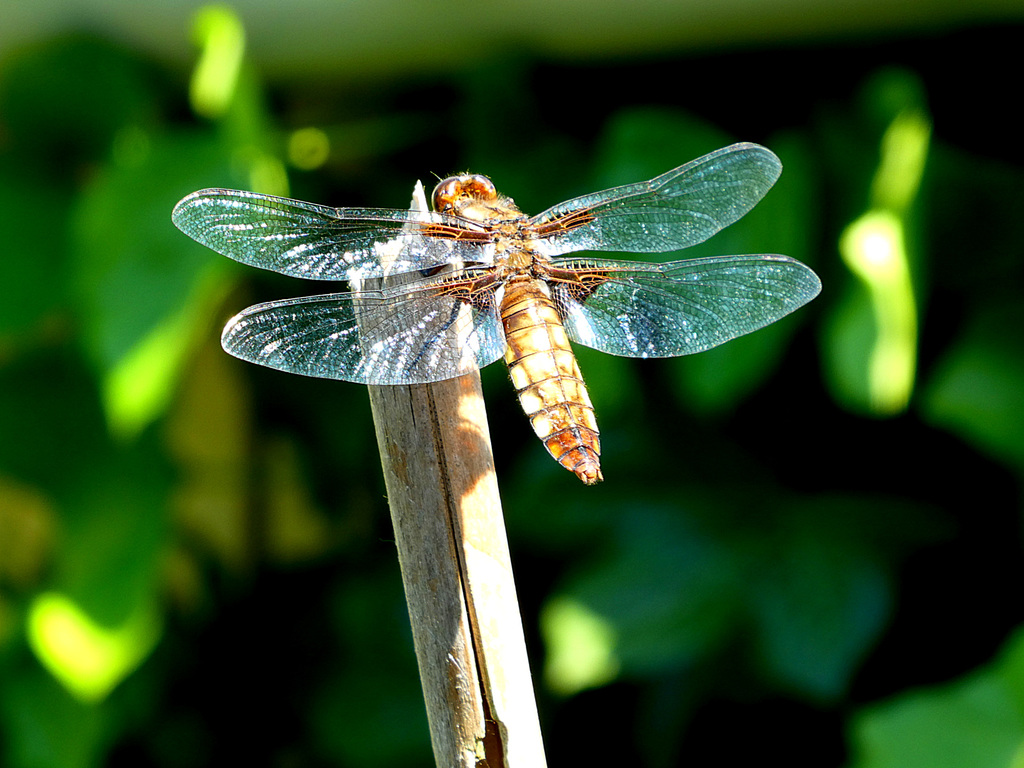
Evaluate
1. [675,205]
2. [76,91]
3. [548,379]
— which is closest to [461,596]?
[548,379]

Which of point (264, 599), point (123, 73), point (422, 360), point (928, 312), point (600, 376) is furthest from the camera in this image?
point (264, 599)

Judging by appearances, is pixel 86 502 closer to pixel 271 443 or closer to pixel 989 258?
pixel 271 443

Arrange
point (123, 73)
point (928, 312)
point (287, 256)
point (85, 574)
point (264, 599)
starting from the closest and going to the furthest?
point (287, 256) < point (928, 312) < point (85, 574) < point (123, 73) < point (264, 599)

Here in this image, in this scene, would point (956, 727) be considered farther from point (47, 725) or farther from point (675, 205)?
point (47, 725)

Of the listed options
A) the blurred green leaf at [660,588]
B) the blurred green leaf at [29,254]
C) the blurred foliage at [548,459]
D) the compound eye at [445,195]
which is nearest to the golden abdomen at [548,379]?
the compound eye at [445,195]

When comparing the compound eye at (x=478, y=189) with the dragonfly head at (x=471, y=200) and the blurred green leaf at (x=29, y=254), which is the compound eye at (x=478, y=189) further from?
the blurred green leaf at (x=29, y=254)

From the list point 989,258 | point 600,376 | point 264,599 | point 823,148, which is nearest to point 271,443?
point 264,599
